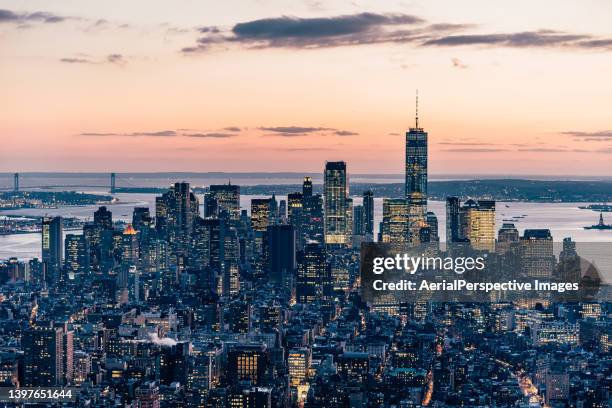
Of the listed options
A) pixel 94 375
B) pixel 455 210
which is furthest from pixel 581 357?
pixel 455 210

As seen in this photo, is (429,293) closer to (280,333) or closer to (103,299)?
(280,333)

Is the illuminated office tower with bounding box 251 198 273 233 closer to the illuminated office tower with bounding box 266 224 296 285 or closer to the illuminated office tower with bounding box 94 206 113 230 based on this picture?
the illuminated office tower with bounding box 266 224 296 285

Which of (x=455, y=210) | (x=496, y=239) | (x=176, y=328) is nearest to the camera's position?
(x=176, y=328)

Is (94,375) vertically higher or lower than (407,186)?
lower

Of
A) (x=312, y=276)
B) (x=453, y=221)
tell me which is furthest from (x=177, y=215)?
(x=453, y=221)

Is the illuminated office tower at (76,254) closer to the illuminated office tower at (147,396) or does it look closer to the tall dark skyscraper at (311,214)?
the tall dark skyscraper at (311,214)

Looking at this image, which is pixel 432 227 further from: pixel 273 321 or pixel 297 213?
pixel 273 321

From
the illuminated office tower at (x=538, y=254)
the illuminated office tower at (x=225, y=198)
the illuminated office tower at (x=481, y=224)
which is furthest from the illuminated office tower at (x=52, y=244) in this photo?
the illuminated office tower at (x=538, y=254)
